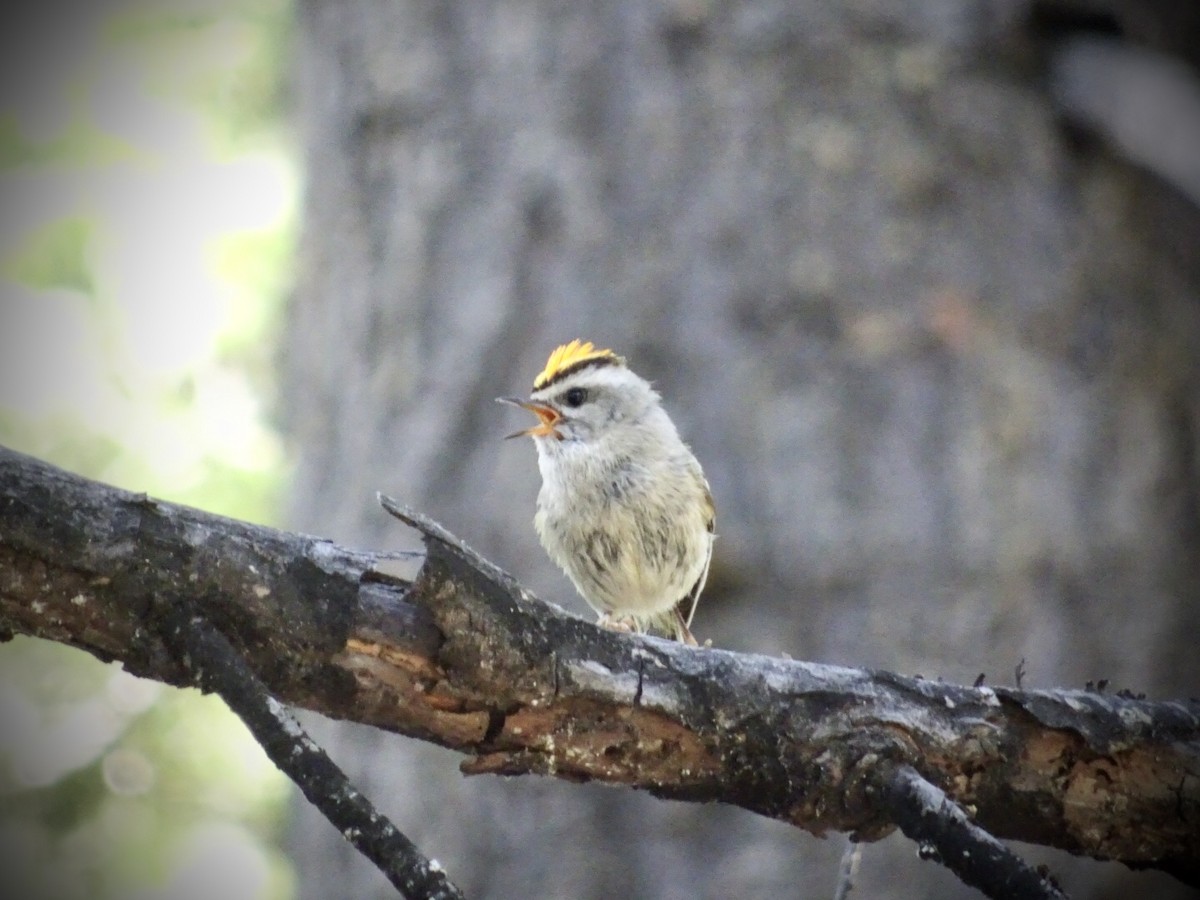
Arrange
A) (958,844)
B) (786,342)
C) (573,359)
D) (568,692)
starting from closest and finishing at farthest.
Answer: (958,844), (568,692), (573,359), (786,342)

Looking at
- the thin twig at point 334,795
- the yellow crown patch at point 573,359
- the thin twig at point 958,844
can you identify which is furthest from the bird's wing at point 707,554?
the thin twig at point 334,795

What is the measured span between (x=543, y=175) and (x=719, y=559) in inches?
63.7

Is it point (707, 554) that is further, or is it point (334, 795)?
point (707, 554)

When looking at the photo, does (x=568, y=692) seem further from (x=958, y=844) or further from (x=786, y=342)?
(x=786, y=342)

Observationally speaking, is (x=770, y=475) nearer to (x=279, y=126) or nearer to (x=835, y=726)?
(x=835, y=726)

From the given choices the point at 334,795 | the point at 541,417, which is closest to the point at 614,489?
the point at 541,417

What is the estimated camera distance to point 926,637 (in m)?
3.97

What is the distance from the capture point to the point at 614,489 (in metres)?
4.21

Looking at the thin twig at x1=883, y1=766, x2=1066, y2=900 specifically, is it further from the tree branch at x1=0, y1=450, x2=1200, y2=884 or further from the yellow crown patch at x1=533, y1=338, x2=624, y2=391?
the yellow crown patch at x1=533, y1=338, x2=624, y2=391

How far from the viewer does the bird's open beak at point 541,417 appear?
163 inches

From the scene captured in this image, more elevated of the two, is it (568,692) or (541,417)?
(541,417)

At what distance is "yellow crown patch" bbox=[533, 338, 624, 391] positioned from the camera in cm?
417

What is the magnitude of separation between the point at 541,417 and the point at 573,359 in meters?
0.28

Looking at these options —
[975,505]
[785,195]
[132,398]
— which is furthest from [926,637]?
[132,398]
